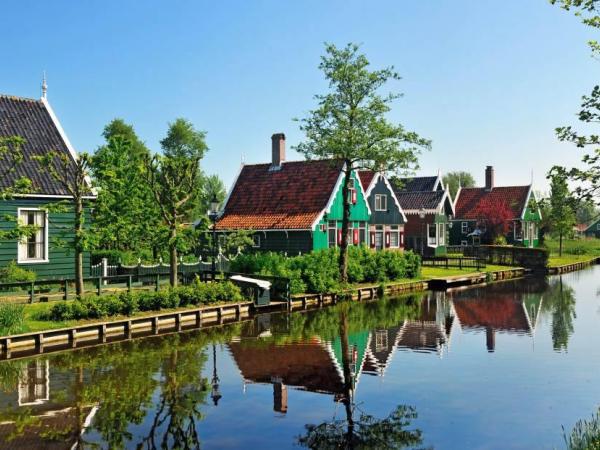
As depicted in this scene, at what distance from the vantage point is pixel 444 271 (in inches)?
1962

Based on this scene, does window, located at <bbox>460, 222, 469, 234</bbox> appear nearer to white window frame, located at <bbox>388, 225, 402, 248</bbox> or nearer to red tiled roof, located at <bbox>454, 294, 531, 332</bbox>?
white window frame, located at <bbox>388, 225, 402, 248</bbox>

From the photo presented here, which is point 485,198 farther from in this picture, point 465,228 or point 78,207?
point 78,207

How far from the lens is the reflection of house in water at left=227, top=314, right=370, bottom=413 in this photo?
1684cm

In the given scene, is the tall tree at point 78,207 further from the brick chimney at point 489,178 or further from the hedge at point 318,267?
the brick chimney at point 489,178

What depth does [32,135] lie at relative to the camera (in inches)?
1165

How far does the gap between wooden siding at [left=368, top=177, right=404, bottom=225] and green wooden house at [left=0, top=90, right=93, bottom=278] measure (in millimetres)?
26358

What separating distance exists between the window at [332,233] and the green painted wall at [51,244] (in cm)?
1979

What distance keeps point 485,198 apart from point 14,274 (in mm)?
60091

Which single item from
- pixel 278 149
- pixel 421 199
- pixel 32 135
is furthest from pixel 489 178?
pixel 32 135

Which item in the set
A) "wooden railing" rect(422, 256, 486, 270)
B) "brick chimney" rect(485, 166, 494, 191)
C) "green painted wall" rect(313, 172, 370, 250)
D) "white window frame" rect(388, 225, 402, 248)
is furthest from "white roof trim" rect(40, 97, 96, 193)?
"brick chimney" rect(485, 166, 494, 191)

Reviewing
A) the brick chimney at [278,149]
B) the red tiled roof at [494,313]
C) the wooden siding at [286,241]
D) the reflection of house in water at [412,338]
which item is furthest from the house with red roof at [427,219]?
the reflection of house in water at [412,338]

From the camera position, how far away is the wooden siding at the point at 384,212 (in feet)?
169

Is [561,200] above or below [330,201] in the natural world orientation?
below

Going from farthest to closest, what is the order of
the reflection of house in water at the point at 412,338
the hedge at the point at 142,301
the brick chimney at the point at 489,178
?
1. the brick chimney at the point at 489,178
2. the hedge at the point at 142,301
3. the reflection of house in water at the point at 412,338
